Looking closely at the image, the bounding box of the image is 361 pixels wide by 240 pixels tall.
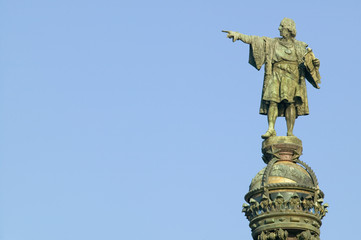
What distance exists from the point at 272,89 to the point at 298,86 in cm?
89

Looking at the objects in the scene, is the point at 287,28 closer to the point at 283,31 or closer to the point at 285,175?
the point at 283,31

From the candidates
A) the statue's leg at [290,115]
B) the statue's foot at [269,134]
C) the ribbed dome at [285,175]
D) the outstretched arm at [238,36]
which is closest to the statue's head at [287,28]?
the outstretched arm at [238,36]

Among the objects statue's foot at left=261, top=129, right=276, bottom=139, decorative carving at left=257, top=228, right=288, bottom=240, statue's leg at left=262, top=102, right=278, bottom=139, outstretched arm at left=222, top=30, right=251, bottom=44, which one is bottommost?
decorative carving at left=257, top=228, right=288, bottom=240

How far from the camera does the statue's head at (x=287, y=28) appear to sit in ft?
117

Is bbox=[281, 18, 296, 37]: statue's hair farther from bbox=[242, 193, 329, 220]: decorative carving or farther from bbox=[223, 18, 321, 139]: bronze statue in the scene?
bbox=[242, 193, 329, 220]: decorative carving

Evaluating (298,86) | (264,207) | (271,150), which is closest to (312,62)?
(298,86)

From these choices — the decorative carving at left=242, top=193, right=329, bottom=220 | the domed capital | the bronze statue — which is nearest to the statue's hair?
the bronze statue

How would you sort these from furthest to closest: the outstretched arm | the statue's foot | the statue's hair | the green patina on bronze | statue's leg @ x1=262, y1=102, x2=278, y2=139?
the statue's hair < the outstretched arm < statue's leg @ x1=262, y1=102, x2=278, y2=139 < the statue's foot < the green patina on bronze

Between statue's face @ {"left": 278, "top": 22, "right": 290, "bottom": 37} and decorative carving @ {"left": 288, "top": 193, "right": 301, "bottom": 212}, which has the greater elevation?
statue's face @ {"left": 278, "top": 22, "right": 290, "bottom": 37}

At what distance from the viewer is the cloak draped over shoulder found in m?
34.8

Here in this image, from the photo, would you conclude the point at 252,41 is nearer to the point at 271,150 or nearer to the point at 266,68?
the point at 266,68

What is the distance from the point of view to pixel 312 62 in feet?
114

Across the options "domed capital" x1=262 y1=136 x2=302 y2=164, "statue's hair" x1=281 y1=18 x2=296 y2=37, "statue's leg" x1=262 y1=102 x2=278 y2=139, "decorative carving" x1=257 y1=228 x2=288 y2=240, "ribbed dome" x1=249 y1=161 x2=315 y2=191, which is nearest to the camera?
"decorative carving" x1=257 y1=228 x2=288 y2=240

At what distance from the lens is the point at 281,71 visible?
35188 millimetres
